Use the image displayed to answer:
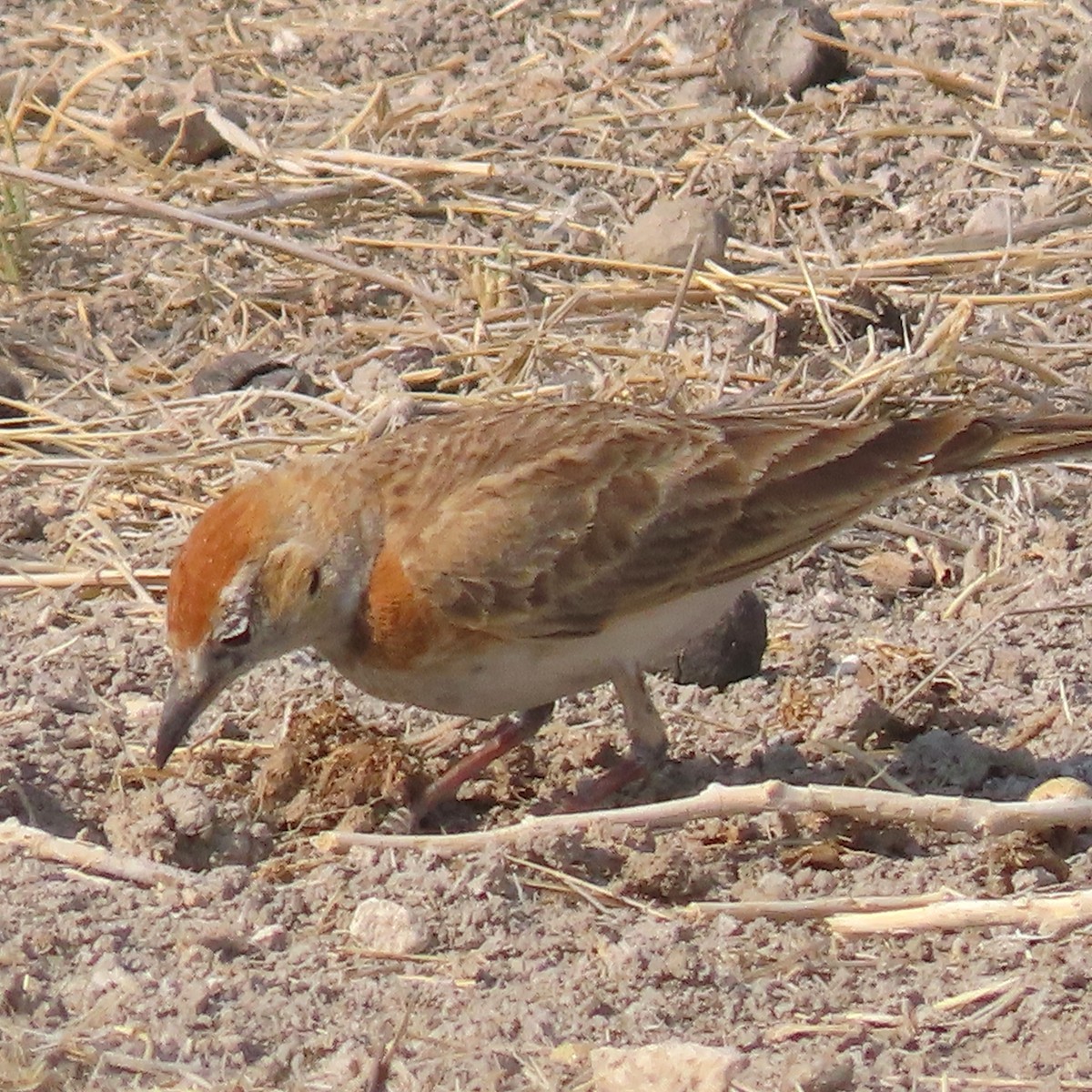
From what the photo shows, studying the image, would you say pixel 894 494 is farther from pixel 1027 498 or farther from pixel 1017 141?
pixel 1017 141

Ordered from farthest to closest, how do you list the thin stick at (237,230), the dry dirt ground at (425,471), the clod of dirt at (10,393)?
1. the thin stick at (237,230)
2. the clod of dirt at (10,393)
3. the dry dirt ground at (425,471)

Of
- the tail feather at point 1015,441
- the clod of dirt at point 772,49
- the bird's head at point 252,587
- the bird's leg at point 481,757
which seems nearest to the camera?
the bird's head at point 252,587

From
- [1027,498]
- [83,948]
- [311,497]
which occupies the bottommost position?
[1027,498]

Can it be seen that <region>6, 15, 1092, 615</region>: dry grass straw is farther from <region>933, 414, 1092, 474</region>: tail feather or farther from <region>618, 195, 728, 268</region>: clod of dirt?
<region>933, 414, 1092, 474</region>: tail feather

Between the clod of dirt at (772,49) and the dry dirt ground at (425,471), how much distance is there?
0.12m

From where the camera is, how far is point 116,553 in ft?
19.7

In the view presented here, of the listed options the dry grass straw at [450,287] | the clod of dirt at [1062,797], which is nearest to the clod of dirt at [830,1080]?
the clod of dirt at [1062,797]

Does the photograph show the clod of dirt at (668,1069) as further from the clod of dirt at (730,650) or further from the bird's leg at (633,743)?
the clod of dirt at (730,650)

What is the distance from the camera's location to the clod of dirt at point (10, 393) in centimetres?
675

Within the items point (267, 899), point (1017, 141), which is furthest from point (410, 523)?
point (1017, 141)

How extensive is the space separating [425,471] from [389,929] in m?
1.25

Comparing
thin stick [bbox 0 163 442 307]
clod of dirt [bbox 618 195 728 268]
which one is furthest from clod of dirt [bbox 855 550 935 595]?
thin stick [bbox 0 163 442 307]

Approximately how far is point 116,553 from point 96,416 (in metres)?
0.87

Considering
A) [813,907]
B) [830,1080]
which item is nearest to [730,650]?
[813,907]
